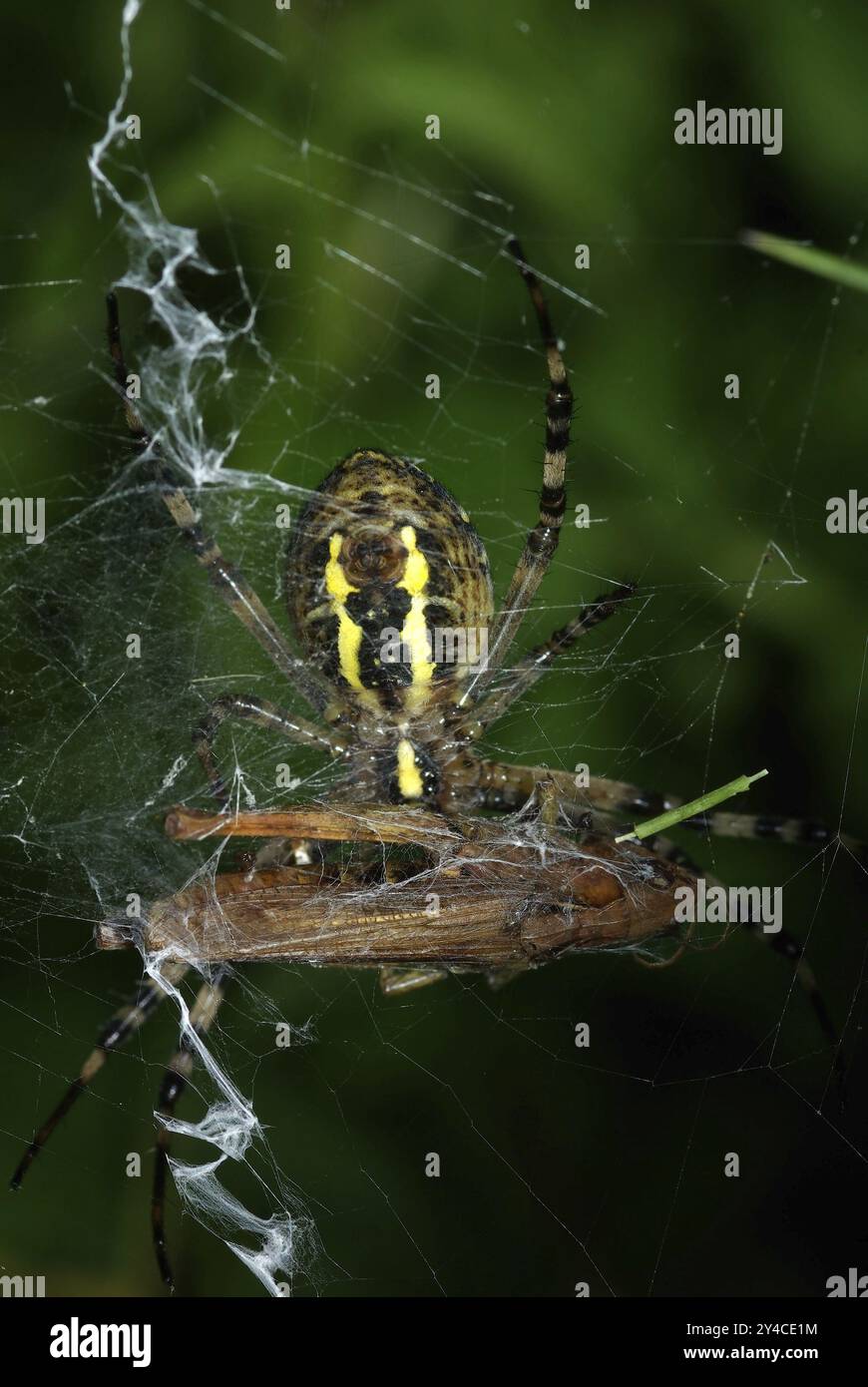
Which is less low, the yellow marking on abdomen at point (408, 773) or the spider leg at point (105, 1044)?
the yellow marking on abdomen at point (408, 773)

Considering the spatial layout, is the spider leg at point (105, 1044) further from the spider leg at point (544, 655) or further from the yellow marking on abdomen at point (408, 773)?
the spider leg at point (544, 655)

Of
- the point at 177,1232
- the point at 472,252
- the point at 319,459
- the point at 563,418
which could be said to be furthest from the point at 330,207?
the point at 177,1232

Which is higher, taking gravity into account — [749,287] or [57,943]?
[749,287]

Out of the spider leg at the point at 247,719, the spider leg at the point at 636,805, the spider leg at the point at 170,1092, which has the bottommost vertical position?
the spider leg at the point at 170,1092

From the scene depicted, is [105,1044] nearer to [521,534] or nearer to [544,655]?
[544,655]

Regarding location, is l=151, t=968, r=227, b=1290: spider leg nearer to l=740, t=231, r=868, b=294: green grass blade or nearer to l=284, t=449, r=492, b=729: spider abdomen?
l=284, t=449, r=492, b=729: spider abdomen

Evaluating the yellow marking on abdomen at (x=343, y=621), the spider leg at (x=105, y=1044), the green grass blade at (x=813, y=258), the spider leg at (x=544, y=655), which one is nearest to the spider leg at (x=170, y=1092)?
the spider leg at (x=105, y=1044)

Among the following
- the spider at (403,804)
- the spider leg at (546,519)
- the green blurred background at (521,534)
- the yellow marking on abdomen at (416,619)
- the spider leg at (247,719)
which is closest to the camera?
the spider at (403,804)
